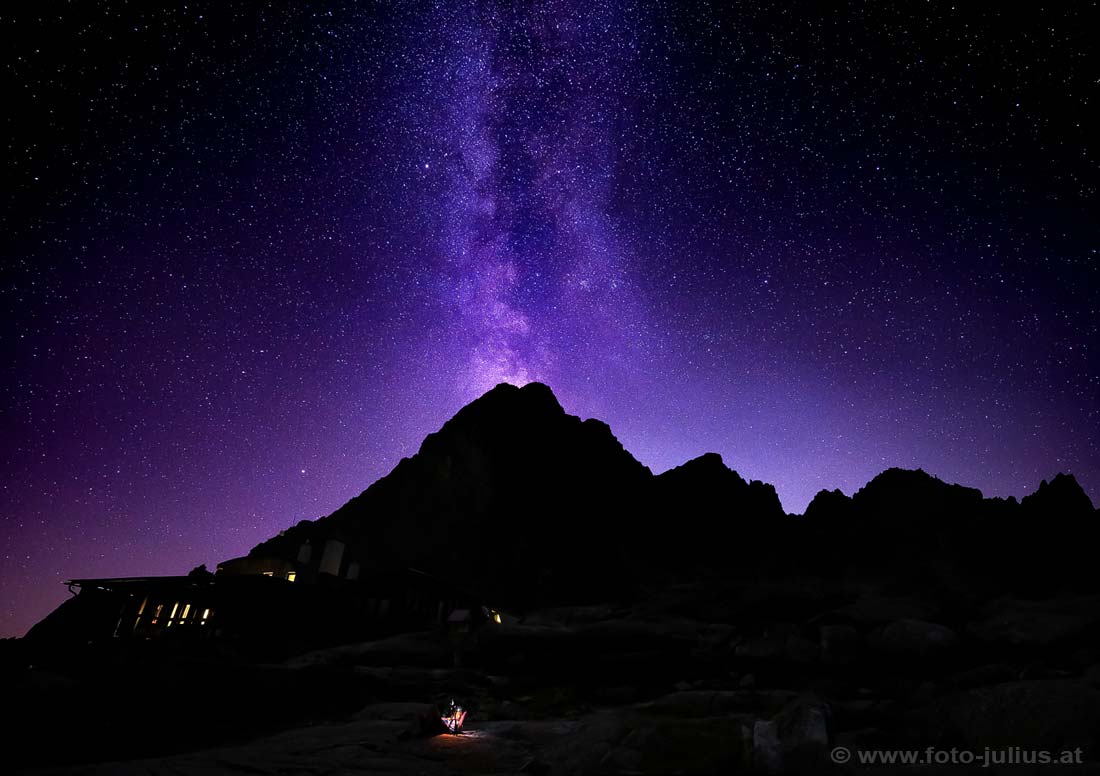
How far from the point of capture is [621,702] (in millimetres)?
14102

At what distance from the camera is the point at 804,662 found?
73.7 ft

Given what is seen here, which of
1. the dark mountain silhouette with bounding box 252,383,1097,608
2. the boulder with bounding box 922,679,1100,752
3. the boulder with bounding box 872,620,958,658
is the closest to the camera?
the boulder with bounding box 922,679,1100,752

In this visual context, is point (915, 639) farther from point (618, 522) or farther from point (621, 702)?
point (618, 522)

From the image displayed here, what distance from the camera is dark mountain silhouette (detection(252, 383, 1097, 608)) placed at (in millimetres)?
53094

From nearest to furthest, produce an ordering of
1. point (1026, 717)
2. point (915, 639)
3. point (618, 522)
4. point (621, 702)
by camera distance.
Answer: point (1026, 717) < point (621, 702) < point (915, 639) < point (618, 522)

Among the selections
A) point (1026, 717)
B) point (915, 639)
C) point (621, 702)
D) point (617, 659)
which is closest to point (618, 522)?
point (915, 639)

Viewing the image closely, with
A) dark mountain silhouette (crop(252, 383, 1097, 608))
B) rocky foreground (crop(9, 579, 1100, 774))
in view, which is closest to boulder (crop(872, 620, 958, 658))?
rocky foreground (crop(9, 579, 1100, 774))

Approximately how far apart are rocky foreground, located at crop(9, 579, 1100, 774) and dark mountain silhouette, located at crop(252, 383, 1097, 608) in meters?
32.1

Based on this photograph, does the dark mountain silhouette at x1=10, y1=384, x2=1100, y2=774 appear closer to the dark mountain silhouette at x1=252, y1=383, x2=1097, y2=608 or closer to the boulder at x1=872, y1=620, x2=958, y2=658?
the boulder at x1=872, y1=620, x2=958, y2=658

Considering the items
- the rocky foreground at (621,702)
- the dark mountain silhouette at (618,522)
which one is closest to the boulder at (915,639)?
the rocky foreground at (621,702)

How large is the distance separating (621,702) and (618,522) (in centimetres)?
7705

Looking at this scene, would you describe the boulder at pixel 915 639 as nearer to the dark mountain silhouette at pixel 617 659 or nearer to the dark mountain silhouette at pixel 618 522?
the dark mountain silhouette at pixel 617 659

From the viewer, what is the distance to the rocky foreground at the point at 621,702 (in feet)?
20.4

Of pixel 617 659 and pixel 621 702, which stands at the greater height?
pixel 617 659
